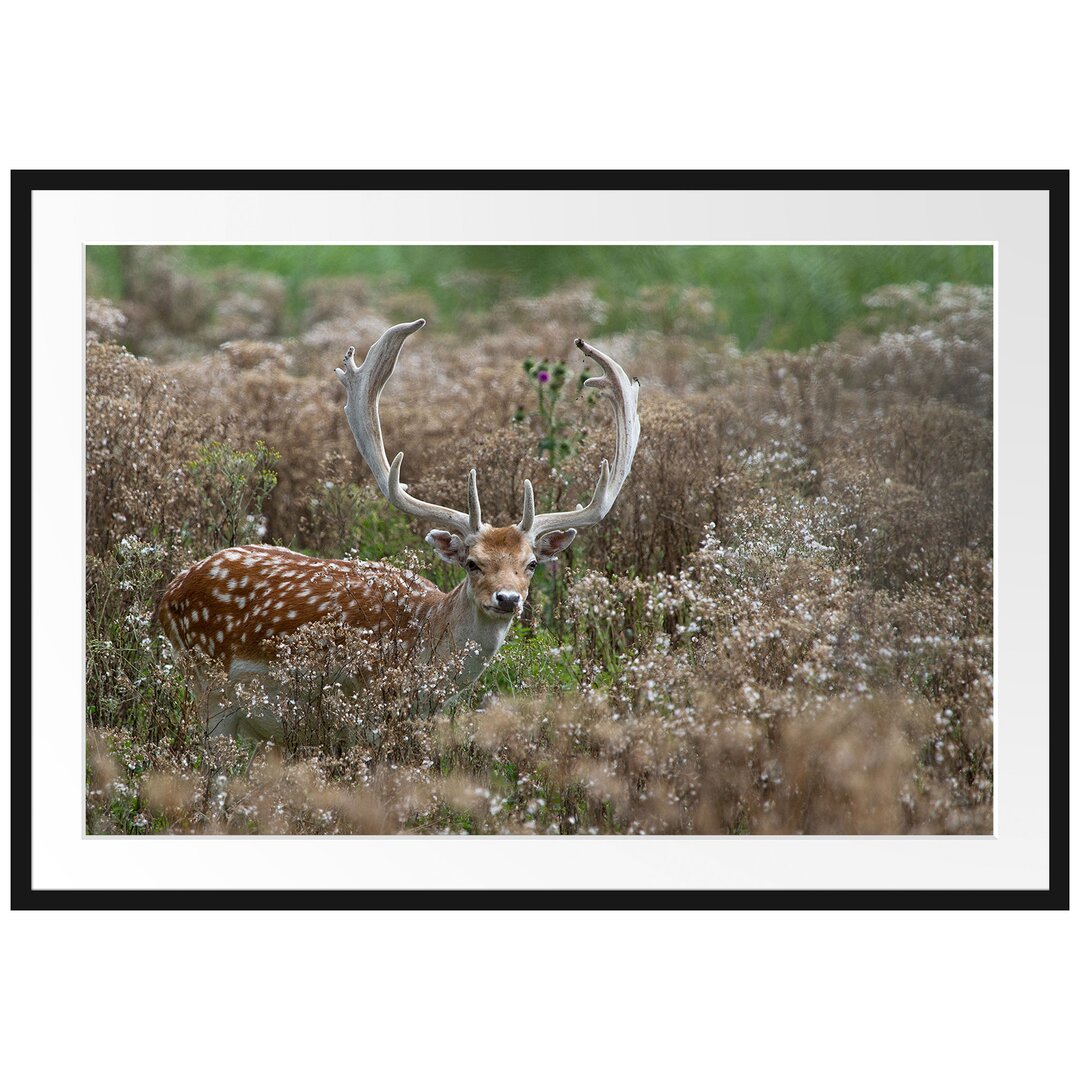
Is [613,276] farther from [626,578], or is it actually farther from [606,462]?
[606,462]

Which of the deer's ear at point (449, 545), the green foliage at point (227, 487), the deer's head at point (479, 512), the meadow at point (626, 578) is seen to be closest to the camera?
the meadow at point (626, 578)

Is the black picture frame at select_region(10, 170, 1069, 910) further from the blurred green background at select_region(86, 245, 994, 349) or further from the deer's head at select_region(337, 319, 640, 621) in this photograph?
the blurred green background at select_region(86, 245, 994, 349)

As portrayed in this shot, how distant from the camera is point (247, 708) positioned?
233 inches

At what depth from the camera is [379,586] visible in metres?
6.24

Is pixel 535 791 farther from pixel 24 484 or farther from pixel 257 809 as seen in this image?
pixel 24 484

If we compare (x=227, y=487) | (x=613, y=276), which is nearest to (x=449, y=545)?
(x=227, y=487)

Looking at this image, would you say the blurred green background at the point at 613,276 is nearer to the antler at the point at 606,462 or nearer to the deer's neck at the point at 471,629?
the antler at the point at 606,462

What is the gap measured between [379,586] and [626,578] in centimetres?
115

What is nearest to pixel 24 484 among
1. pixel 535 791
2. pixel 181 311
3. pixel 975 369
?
pixel 535 791

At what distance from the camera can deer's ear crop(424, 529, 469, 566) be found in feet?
19.3

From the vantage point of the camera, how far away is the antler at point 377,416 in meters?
5.96

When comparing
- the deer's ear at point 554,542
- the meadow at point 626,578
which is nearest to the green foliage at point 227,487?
the meadow at point 626,578

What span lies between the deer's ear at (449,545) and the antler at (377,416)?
0.06 m
